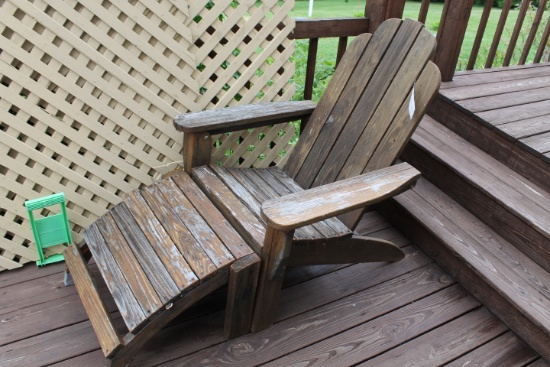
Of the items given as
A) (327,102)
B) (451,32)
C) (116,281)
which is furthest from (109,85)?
(451,32)

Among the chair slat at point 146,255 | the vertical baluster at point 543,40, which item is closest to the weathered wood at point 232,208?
the chair slat at point 146,255

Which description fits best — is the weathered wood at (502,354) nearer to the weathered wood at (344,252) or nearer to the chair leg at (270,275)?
the weathered wood at (344,252)

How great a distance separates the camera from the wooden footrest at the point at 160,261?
1396 millimetres

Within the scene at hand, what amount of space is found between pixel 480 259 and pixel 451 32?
1.30m

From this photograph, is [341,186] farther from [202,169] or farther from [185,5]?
[185,5]

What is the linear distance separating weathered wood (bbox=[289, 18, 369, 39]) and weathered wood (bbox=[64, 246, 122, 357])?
1.37 meters

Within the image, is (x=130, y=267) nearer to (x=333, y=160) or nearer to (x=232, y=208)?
(x=232, y=208)

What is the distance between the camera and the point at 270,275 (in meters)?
1.50

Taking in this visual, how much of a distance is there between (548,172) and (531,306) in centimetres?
66

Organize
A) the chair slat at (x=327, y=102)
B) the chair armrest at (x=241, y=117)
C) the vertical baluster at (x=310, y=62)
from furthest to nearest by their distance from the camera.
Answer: the vertical baluster at (x=310, y=62)
the chair slat at (x=327, y=102)
the chair armrest at (x=241, y=117)

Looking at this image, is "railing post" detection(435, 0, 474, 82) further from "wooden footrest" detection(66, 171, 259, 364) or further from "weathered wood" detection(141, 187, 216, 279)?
"weathered wood" detection(141, 187, 216, 279)

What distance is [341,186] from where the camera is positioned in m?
1.51

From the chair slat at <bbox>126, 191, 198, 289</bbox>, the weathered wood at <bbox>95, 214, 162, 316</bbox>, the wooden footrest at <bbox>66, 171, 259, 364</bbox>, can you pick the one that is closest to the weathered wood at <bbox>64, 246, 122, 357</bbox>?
the wooden footrest at <bbox>66, 171, 259, 364</bbox>

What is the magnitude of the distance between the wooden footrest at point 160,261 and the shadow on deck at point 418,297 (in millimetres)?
194
